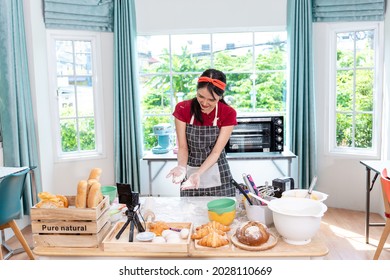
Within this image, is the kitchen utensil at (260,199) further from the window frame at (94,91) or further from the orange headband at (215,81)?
the window frame at (94,91)

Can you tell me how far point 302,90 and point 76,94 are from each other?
7.01 feet

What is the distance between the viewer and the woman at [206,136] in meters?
2.07

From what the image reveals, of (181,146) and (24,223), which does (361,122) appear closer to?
(181,146)

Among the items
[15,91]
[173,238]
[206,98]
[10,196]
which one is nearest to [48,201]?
[173,238]

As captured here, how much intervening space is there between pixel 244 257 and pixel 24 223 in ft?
9.14

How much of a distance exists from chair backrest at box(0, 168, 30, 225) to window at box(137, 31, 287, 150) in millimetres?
1660

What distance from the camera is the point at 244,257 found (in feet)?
4.16

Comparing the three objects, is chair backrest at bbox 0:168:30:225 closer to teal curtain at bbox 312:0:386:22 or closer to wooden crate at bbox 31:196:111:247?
wooden crate at bbox 31:196:111:247

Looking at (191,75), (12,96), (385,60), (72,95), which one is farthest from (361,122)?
(12,96)

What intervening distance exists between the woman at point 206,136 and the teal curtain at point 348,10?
202cm

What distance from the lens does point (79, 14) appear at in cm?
367

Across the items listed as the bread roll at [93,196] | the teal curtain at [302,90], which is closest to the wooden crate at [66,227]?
the bread roll at [93,196]

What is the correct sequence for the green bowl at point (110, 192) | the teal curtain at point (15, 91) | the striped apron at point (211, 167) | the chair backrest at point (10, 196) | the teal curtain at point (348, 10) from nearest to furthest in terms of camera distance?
the green bowl at point (110, 192)
the striped apron at point (211, 167)
the chair backrest at point (10, 196)
the teal curtain at point (15, 91)
the teal curtain at point (348, 10)

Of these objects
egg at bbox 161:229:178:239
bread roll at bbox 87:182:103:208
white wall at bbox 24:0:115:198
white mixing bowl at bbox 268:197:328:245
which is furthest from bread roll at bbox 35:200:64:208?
white wall at bbox 24:0:115:198
